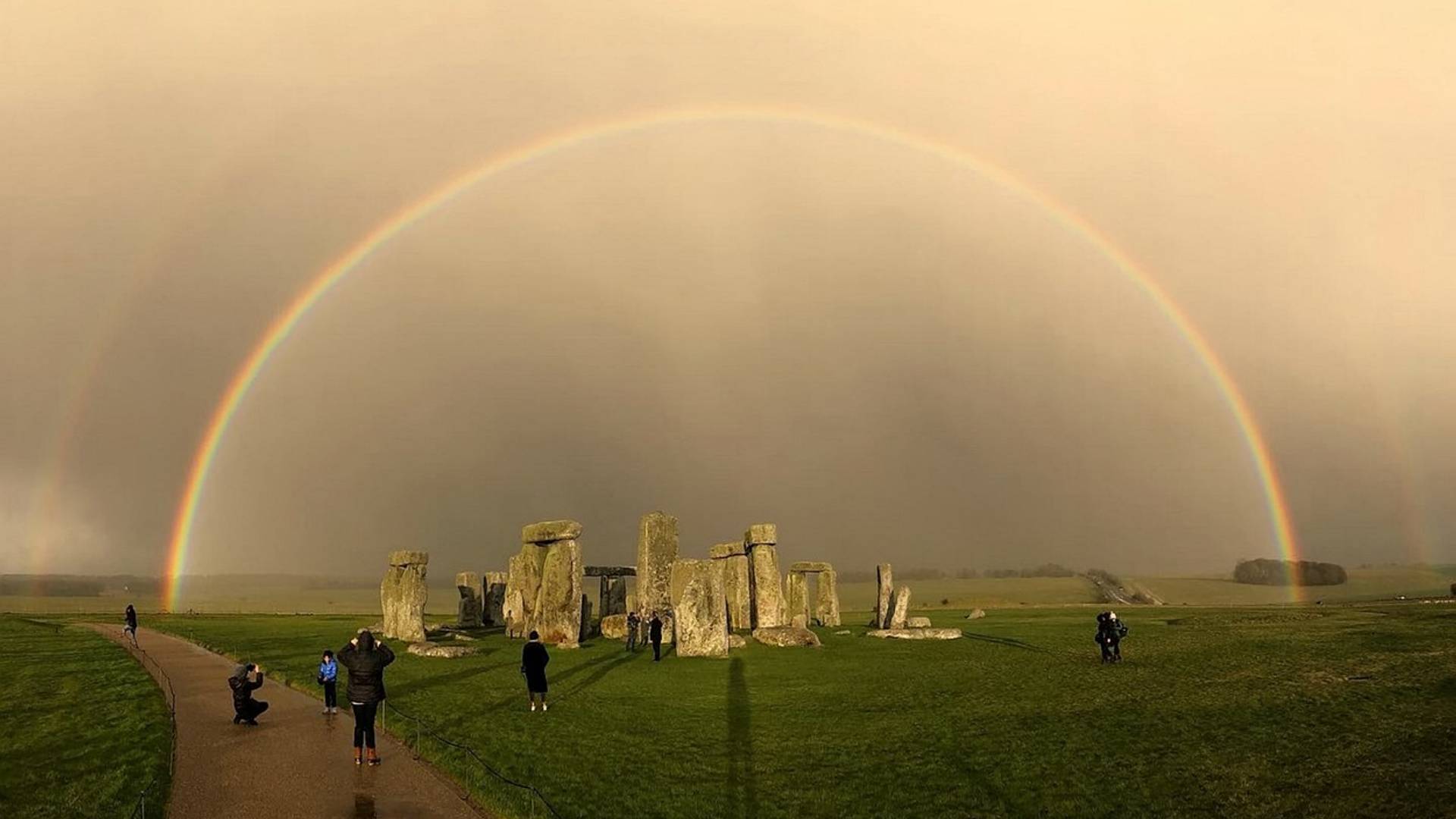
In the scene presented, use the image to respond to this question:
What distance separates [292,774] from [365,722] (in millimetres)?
1150

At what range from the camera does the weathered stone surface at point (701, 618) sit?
98.4ft

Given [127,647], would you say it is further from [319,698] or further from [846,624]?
[846,624]

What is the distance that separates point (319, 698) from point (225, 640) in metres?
19.8

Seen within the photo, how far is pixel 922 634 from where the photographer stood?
36.7 m

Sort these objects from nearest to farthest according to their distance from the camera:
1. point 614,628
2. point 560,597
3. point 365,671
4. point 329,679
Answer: point 365,671 → point 329,679 → point 560,597 → point 614,628

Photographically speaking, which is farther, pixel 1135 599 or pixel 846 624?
pixel 1135 599

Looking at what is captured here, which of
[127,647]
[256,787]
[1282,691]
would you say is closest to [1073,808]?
[1282,691]

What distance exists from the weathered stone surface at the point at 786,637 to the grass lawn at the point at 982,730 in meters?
5.16

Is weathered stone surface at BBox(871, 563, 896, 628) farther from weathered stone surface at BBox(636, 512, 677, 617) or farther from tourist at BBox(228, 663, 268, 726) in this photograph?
tourist at BBox(228, 663, 268, 726)

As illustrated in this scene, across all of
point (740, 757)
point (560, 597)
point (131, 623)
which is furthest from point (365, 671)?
point (131, 623)

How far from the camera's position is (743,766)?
13.8m

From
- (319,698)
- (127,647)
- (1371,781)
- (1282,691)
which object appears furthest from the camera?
(127,647)

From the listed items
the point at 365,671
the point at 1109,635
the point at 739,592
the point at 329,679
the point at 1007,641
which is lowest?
the point at 1007,641

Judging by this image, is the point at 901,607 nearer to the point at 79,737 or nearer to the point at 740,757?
the point at 740,757
